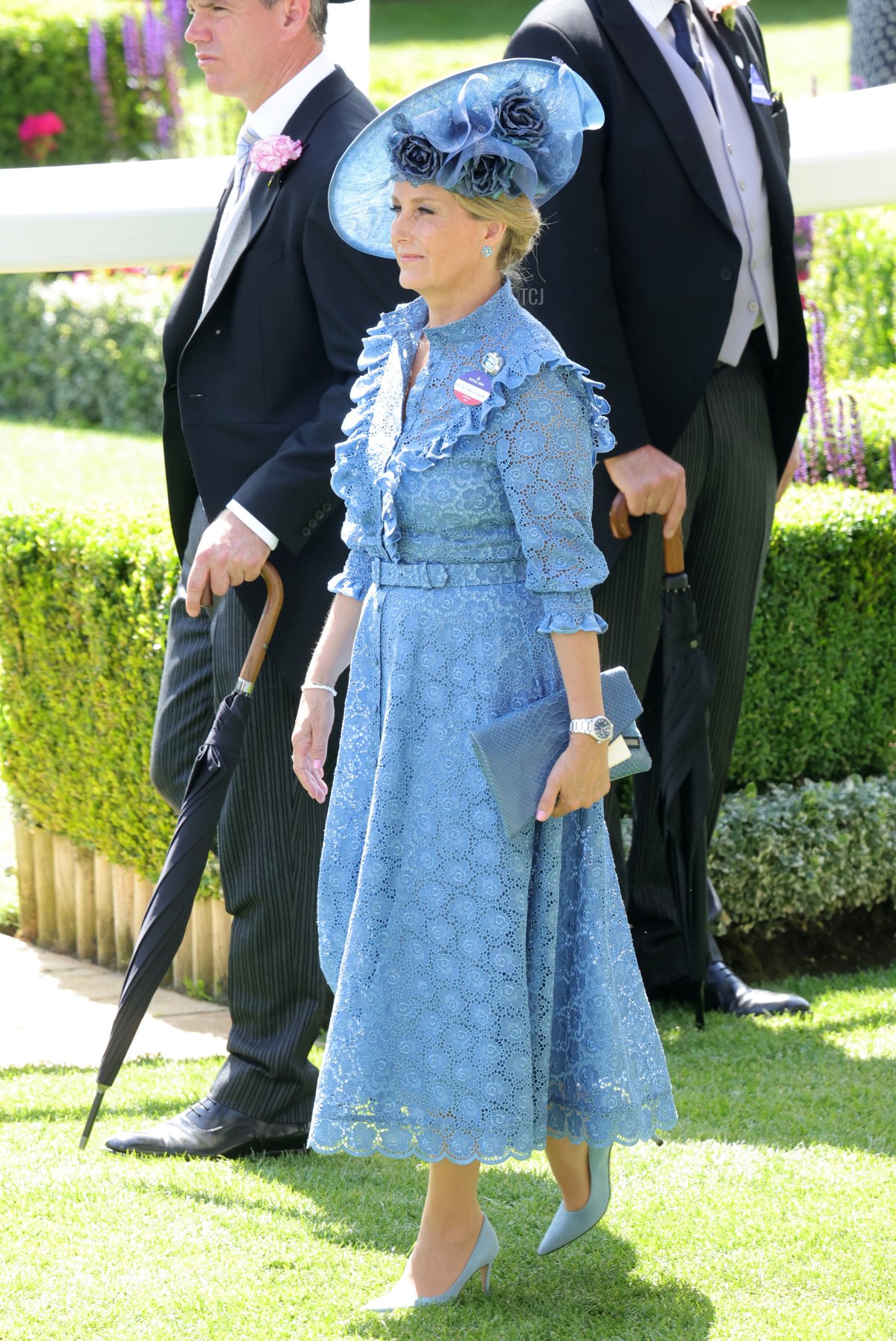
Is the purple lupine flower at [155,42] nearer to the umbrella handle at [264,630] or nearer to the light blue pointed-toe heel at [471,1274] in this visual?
the umbrella handle at [264,630]

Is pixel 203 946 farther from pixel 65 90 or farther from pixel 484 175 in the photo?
pixel 65 90

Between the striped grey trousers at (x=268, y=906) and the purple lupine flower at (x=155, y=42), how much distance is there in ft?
38.2

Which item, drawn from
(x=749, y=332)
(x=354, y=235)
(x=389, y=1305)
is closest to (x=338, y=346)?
(x=354, y=235)

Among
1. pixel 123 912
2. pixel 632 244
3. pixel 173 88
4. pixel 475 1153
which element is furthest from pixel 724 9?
pixel 173 88

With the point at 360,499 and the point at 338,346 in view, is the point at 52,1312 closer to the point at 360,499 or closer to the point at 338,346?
the point at 360,499

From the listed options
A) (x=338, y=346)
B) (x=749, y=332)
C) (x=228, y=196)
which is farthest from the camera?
(x=749, y=332)

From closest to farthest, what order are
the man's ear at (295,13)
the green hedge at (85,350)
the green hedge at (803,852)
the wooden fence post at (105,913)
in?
the man's ear at (295,13)
the green hedge at (803,852)
the wooden fence post at (105,913)
the green hedge at (85,350)

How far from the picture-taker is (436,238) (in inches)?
96.7

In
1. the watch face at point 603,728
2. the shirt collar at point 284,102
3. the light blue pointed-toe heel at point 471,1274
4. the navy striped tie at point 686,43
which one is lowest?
the light blue pointed-toe heel at point 471,1274

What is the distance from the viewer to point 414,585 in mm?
2572

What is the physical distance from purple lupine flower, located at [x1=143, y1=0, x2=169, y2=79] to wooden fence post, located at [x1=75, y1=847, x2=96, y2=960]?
34.1 ft

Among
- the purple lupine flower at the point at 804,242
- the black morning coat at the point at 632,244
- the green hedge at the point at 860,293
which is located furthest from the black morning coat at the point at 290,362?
the purple lupine flower at the point at 804,242

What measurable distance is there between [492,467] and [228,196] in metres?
1.16

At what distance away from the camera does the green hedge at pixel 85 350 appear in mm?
10812
